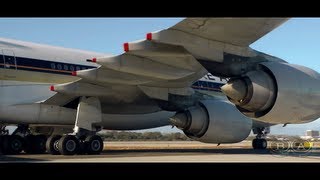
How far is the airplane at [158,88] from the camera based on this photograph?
816 centimetres

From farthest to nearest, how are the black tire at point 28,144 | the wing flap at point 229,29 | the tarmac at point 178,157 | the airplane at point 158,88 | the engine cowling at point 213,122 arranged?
1. the black tire at point 28,144
2. the engine cowling at point 213,122
3. the tarmac at point 178,157
4. the airplane at point 158,88
5. the wing flap at point 229,29

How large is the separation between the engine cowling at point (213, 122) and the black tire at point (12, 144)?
6.91m

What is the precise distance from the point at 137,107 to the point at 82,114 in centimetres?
319

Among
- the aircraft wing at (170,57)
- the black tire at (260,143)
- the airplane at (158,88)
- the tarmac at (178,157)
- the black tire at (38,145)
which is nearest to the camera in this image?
the aircraft wing at (170,57)

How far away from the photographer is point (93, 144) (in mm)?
14953

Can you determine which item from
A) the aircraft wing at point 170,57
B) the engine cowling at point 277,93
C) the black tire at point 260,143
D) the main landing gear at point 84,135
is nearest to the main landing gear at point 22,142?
the main landing gear at point 84,135

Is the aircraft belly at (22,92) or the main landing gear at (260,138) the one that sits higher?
the aircraft belly at (22,92)

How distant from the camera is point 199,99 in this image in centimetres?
1537

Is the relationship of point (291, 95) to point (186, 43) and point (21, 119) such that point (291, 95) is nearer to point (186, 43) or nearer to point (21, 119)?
point (186, 43)

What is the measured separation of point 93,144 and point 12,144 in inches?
167

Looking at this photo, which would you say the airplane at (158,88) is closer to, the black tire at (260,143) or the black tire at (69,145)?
the black tire at (69,145)

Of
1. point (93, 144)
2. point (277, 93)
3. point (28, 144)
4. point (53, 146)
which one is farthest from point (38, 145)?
point (277, 93)
